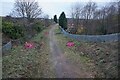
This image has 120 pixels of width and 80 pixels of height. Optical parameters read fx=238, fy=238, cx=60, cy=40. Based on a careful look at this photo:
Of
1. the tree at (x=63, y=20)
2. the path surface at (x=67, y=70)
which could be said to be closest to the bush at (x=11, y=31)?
the path surface at (x=67, y=70)

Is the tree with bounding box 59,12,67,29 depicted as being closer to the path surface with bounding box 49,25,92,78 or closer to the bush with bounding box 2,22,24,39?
the bush with bounding box 2,22,24,39

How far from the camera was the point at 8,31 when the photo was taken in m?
34.0

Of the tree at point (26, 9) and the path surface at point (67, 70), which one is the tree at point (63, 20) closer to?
the tree at point (26, 9)

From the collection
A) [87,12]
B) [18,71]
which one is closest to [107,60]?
[18,71]

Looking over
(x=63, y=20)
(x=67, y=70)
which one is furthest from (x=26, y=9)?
(x=67, y=70)

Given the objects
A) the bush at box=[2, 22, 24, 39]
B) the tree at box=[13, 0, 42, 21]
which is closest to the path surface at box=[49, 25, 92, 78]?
the bush at box=[2, 22, 24, 39]

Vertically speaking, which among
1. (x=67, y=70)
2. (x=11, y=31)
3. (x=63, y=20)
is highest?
(x=63, y=20)

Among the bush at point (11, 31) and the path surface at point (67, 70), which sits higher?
the bush at point (11, 31)

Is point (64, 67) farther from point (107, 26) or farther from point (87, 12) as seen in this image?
point (87, 12)

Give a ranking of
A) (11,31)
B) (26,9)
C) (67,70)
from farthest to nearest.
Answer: (26,9) < (11,31) < (67,70)

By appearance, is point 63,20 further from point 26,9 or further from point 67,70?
point 67,70

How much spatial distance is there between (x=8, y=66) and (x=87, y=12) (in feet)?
131

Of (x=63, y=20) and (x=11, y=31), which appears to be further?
(x=63, y=20)

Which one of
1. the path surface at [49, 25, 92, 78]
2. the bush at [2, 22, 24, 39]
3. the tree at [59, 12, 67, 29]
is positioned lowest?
the path surface at [49, 25, 92, 78]
